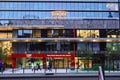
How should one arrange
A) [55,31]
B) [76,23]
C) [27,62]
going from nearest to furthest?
[27,62] → [55,31] → [76,23]

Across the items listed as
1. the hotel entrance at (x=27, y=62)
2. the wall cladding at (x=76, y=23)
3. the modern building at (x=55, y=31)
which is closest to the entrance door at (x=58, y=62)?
the modern building at (x=55, y=31)

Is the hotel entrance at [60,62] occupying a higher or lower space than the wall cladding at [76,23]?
lower

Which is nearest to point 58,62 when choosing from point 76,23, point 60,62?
point 60,62

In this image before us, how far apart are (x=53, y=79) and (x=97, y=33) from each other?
112 ft

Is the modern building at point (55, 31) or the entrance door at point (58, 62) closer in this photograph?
the modern building at point (55, 31)

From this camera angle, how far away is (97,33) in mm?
65812

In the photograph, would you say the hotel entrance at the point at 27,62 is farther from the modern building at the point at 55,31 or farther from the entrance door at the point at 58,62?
the entrance door at the point at 58,62

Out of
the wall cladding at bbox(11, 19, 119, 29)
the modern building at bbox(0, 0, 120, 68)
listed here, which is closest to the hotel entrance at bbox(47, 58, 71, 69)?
the modern building at bbox(0, 0, 120, 68)

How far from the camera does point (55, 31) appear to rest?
65438 millimetres

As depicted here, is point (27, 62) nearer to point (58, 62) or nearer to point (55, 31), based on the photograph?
point (58, 62)

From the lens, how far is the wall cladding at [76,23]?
214 feet

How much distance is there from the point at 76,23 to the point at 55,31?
→ 460 cm

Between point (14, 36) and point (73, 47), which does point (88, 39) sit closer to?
point (73, 47)

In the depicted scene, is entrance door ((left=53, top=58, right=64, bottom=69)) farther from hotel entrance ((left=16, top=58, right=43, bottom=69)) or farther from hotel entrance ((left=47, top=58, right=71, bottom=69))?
hotel entrance ((left=16, top=58, right=43, bottom=69))
